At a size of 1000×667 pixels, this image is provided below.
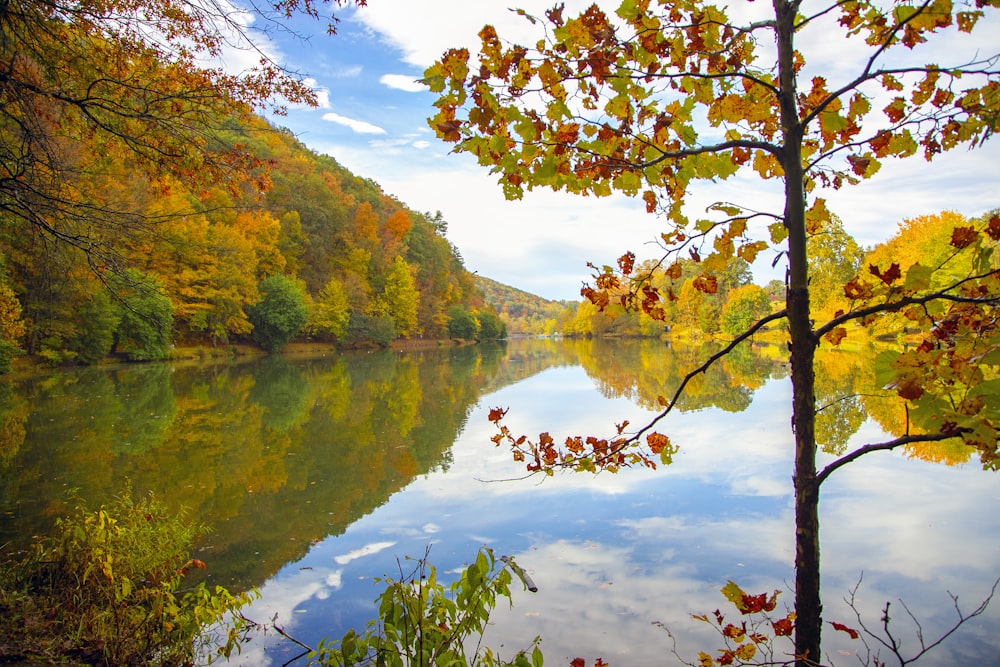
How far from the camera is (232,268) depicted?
104 ft

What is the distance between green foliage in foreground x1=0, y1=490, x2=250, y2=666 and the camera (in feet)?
10.3

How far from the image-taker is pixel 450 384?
2002 centimetres

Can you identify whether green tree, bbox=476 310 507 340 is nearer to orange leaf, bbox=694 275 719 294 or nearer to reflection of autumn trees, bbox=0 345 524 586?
reflection of autumn trees, bbox=0 345 524 586

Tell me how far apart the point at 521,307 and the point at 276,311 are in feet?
481

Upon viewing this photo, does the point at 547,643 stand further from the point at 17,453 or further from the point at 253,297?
the point at 253,297

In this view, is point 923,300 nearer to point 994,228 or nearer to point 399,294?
point 994,228

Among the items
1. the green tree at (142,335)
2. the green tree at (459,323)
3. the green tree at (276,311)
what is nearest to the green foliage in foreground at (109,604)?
the green tree at (142,335)

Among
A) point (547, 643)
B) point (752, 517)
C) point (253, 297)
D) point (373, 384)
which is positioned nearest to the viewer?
point (547, 643)

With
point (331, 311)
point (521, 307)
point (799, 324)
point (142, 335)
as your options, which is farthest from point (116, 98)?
point (521, 307)

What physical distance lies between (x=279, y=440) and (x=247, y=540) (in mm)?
4963

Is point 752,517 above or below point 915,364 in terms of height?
below

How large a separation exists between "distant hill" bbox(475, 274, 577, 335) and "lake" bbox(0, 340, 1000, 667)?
141 meters

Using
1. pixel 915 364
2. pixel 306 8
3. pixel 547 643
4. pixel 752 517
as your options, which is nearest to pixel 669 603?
pixel 547 643

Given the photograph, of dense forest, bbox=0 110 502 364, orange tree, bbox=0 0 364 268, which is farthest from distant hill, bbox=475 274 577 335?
orange tree, bbox=0 0 364 268
